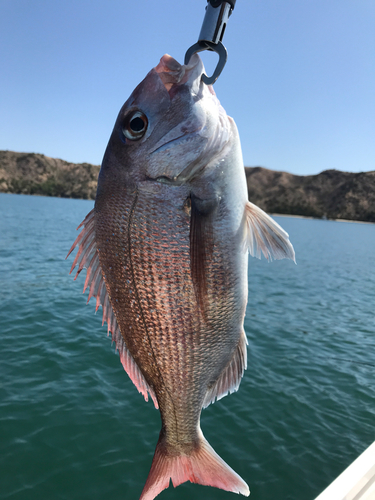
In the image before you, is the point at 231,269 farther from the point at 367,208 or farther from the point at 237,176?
the point at 367,208

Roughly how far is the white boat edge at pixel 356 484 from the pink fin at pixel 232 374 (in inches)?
60.0

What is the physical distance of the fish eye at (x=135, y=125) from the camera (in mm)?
1630

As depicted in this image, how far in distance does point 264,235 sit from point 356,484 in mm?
2509

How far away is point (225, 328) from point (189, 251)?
0.49m

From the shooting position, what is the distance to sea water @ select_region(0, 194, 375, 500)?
14.3 feet

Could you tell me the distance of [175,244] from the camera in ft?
5.12

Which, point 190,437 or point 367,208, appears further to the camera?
point 367,208

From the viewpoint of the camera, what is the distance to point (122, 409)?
5.70m

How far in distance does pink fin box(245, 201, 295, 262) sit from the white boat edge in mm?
2184

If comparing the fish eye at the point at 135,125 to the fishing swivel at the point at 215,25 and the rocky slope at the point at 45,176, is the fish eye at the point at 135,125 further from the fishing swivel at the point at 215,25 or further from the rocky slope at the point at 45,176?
the rocky slope at the point at 45,176

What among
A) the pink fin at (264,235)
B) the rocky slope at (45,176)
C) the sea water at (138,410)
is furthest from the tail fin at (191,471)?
the rocky slope at (45,176)

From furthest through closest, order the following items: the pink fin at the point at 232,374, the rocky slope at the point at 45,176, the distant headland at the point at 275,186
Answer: the rocky slope at the point at 45,176
the distant headland at the point at 275,186
the pink fin at the point at 232,374

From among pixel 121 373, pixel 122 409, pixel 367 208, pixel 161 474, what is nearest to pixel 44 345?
pixel 121 373

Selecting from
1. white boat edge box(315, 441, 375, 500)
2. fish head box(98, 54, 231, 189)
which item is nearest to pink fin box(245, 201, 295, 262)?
fish head box(98, 54, 231, 189)
